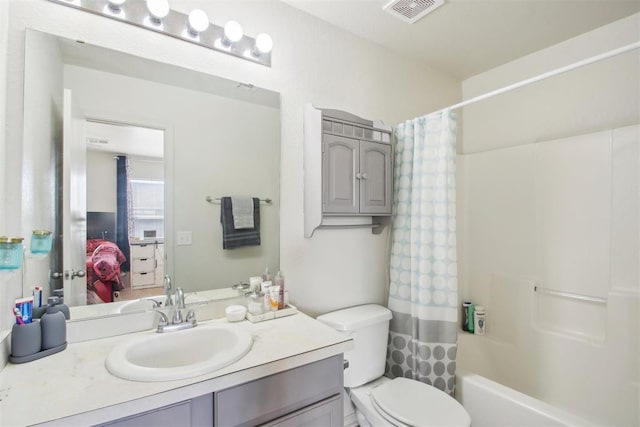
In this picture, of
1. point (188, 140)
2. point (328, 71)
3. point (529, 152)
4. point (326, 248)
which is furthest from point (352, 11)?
point (529, 152)

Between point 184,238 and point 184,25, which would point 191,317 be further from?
point 184,25

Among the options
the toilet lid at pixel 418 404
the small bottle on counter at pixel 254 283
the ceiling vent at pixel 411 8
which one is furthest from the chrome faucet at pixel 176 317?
the ceiling vent at pixel 411 8

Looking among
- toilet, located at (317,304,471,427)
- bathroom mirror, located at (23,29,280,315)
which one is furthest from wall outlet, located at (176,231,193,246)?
toilet, located at (317,304,471,427)

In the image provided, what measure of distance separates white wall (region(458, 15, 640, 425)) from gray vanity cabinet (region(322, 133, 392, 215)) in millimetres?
1016

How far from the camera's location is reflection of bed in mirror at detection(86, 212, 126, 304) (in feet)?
3.79

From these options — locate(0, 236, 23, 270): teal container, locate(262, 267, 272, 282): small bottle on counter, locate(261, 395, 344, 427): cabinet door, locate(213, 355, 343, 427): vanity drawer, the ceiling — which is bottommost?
locate(261, 395, 344, 427): cabinet door

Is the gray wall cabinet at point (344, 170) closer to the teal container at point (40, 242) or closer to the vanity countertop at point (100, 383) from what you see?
the vanity countertop at point (100, 383)

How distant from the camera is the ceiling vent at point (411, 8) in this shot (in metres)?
1.58

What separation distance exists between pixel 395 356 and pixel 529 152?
1.65 m

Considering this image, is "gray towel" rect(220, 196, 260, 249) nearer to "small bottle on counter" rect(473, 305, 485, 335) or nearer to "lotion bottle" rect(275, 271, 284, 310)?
"lotion bottle" rect(275, 271, 284, 310)

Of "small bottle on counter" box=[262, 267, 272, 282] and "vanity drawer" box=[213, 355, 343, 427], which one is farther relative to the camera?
"small bottle on counter" box=[262, 267, 272, 282]

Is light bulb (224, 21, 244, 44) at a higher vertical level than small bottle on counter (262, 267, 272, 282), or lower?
higher

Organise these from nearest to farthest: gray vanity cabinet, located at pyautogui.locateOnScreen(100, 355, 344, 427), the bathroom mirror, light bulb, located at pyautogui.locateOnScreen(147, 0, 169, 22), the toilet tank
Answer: gray vanity cabinet, located at pyautogui.locateOnScreen(100, 355, 344, 427) < the bathroom mirror < light bulb, located at pyautogui.locateOnScreen(147, 0, 169, 22) < the toilet tank

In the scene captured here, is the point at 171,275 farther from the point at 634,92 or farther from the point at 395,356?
the point at 634,92
